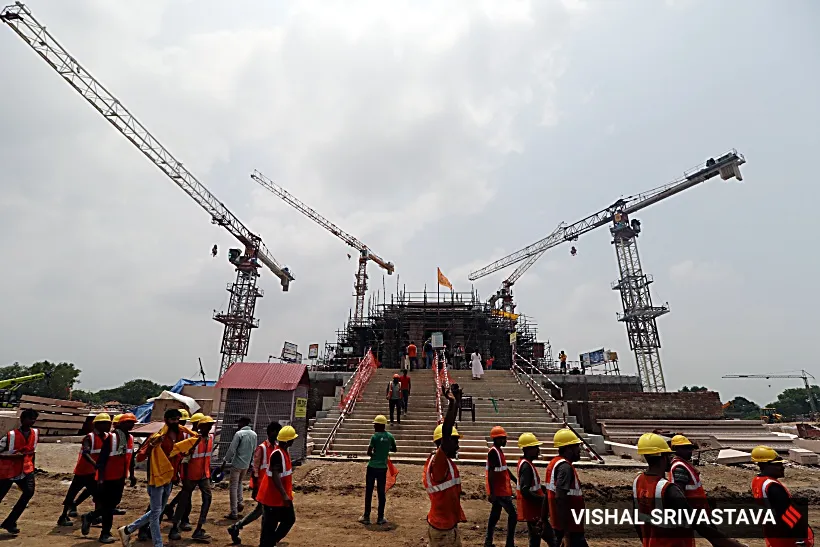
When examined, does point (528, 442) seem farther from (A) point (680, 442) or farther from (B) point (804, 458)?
(B) point (804, 458)

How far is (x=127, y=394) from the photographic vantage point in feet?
246

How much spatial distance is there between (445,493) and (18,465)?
6.25 meters

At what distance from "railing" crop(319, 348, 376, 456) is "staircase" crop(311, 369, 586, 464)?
0.18 metres

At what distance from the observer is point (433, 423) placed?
15008mm

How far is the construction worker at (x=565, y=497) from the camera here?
4.20 metres

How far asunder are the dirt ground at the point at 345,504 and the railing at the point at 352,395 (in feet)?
6.15

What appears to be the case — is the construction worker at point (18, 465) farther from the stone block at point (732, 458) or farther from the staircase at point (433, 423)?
the stone block at point (732, 458)

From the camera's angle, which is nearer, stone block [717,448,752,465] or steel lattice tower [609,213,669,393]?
stone block [717,448,752,465]

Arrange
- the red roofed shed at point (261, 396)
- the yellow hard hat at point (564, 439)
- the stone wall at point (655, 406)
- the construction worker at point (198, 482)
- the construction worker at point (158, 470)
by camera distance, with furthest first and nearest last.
Answer: the stone wall at point (655, 406) < the red roofed shed at point (261, 396) < the construction worker at point (198, 482) < the construction worker at point (158, 470) < the yellow hard hat at point (564, 439)

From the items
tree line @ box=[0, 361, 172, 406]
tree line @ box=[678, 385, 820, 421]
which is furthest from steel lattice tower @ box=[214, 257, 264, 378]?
tree line @ box=[678, 385, 820, 421]

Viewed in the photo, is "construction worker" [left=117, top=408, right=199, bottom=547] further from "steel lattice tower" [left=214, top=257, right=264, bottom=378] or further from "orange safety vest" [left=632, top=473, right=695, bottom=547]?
"steel lattice tower" [left=214, top=257, right=264, bottom=378]

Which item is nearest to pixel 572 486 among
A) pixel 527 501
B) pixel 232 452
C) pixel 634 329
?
pixel 527 501

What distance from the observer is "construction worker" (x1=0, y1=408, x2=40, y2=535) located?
6.18 m

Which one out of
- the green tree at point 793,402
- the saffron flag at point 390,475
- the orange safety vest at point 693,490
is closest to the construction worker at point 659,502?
the orange safety vest at point 693,490
